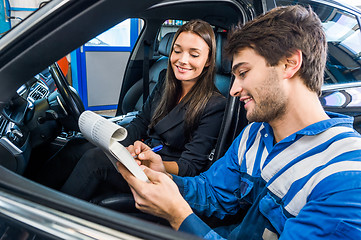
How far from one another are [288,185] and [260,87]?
1.00ft

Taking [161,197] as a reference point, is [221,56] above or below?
above

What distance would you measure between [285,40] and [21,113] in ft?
3.94

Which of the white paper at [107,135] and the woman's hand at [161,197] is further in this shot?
the woman's hand at [161,197]

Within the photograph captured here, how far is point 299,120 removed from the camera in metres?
0.86

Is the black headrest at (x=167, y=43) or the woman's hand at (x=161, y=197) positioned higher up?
the black headrest at (x=167, y=43)

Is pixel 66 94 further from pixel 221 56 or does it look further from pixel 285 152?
pixel 285 152

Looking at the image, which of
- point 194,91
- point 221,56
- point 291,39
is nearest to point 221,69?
point 221,56

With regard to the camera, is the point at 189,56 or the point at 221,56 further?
the point at 221,56

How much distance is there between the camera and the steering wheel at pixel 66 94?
157 cm

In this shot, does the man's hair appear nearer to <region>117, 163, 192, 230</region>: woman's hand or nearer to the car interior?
the car interior

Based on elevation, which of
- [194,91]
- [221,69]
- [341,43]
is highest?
[341,43]

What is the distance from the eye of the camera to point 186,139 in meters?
1.52

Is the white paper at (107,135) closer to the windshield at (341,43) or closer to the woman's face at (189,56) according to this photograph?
the woman's face at (189,56)

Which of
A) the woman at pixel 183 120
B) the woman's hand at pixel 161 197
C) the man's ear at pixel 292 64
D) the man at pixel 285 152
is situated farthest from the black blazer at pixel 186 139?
the man's ear at pixel 292 64
